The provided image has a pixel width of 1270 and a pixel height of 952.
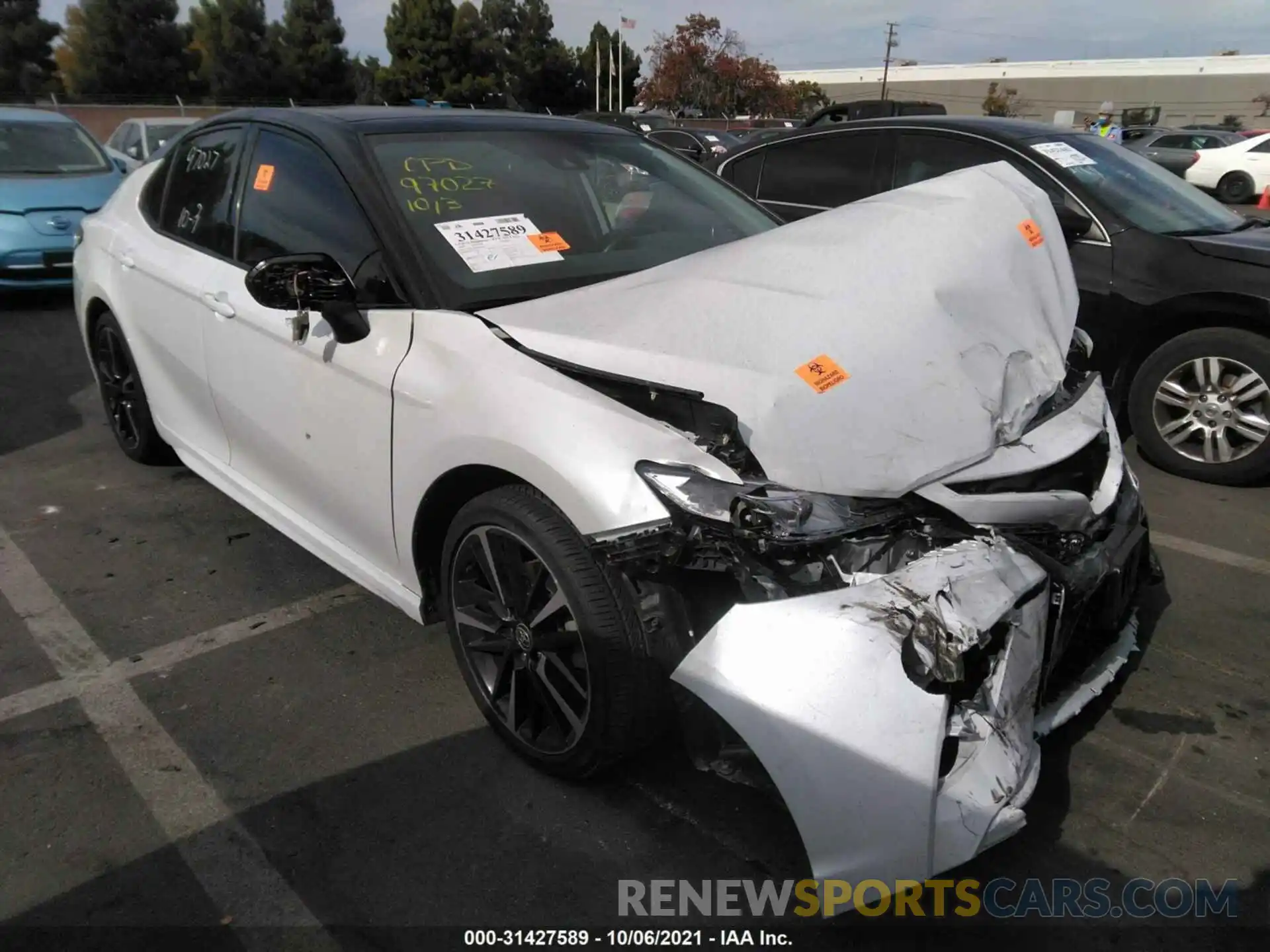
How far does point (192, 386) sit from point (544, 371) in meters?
2.02

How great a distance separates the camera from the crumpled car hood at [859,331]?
2139 mm

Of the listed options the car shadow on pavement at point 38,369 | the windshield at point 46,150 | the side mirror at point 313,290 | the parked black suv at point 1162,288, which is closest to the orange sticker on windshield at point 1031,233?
the parked black suv at point 1162,288

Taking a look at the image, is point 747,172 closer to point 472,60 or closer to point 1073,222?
point 1073,222

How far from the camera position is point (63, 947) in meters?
2.03

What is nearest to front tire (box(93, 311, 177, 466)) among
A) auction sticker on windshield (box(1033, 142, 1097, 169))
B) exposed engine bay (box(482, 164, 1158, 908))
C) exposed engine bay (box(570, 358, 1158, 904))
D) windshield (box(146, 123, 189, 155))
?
exposed engine bay (box(482, 164, 1158, 908))

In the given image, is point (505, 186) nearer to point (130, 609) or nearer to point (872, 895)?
point (130, 609)

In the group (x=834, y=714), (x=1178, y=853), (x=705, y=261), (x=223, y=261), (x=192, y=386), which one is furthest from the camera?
(x=192, y=386)

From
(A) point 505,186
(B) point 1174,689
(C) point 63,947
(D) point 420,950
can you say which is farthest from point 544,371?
(B) point 1174,689

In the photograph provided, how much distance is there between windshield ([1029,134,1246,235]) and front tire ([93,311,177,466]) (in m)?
4.73

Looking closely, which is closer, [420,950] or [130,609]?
[420,950]

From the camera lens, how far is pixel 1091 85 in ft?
250

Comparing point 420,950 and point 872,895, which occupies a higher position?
point 872,895

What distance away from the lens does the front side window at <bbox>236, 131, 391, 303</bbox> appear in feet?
9.24

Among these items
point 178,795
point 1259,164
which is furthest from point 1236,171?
point 178,795
